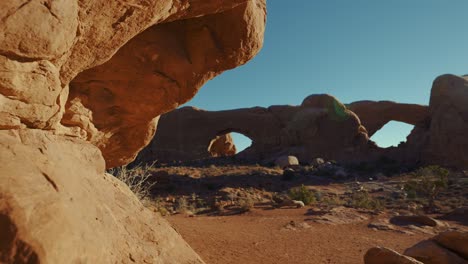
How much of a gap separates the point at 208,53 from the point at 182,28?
2.11 ft

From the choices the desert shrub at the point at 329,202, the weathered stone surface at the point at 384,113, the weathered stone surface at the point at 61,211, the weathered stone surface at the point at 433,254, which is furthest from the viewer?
the weathered stone surface at the point at 384,113

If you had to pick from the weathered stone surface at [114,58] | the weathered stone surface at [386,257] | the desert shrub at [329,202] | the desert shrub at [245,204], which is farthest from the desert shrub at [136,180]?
the weathered stone surface at [386,257]

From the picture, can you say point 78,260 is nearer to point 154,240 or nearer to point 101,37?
point 154,240

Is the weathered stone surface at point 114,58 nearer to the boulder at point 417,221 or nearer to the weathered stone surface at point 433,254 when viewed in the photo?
the weathered stone surface at point 433,254

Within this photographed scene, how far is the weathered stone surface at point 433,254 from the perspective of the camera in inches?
217

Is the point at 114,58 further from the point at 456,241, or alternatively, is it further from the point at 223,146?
the point at 223,146

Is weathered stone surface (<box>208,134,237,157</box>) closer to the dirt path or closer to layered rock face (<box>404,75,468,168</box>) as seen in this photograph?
layered rock face (<box>404,75,468,168</box>)

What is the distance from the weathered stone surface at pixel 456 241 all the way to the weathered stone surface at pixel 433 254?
131 mm

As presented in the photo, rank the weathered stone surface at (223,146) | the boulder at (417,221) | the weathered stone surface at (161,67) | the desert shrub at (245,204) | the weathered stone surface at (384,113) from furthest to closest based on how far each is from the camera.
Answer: the weathered stone surface at (223,146) → the weathered stone surface at (384,113) → the desert shrub at (245,204) → the boulder at (417,221) → the weathered stone surface at (161,67)

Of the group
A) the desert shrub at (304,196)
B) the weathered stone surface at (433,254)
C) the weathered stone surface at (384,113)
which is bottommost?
the desert shrub at (304,196)

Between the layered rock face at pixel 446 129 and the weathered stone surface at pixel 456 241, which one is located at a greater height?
the layered rock face at pixel 446 129

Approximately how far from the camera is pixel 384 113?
3353 centimetres

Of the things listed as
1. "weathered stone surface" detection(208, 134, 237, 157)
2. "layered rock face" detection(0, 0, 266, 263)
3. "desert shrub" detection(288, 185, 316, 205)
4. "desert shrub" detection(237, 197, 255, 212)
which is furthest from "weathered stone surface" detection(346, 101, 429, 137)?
"layered rock face" detection(0, 0, 266, 263)

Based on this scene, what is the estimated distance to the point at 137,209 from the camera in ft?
13.9
